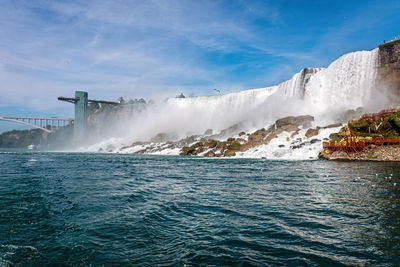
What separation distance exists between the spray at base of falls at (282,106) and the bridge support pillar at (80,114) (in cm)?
2127

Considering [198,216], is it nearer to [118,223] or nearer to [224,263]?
[118,223]

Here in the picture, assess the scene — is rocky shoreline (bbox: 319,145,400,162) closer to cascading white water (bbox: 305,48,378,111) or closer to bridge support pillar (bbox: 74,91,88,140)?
cascading white water (bbox: 305,48,378,111)

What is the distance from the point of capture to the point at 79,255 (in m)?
4.73

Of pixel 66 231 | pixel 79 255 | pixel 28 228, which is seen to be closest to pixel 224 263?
pixel 79 255

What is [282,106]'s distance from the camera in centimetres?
4962

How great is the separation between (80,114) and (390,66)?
8540 centimetres

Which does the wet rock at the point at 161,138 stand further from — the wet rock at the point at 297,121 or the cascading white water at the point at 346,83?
the cascading white water at the point at 346,83

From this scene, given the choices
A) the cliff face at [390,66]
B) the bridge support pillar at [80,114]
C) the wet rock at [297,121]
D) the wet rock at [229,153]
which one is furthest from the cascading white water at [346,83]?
the bridge support pillar at [80,114]

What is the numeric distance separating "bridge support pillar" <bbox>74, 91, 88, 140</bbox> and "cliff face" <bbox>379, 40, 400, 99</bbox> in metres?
83.9

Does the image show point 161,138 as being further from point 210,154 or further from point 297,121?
point 297,121

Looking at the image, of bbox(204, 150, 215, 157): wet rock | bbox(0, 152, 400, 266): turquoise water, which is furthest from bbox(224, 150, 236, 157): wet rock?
bbox(0, 152, 400, 266): turquoise water

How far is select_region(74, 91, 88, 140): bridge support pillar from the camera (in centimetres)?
9044

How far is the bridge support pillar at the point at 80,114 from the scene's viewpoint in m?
90.4

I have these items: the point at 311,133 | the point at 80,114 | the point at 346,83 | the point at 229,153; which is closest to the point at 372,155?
the point at 311,133
